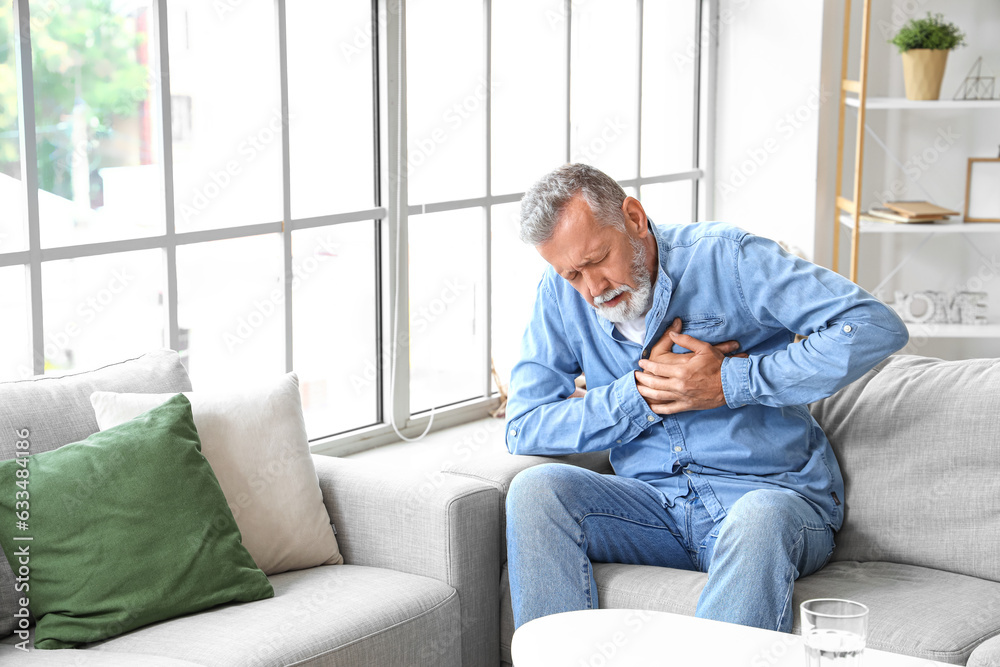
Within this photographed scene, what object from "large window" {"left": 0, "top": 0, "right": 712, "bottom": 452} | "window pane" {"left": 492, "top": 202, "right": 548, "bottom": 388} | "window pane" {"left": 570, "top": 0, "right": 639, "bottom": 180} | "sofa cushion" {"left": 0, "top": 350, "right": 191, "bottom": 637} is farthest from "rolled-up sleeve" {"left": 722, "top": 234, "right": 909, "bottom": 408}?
"window pane" {"left": 570, "top": 0, "right": 639, "bottom": 180}

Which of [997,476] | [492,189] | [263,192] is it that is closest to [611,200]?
[997,476]

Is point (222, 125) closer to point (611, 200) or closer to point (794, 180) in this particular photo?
point (611, 200)

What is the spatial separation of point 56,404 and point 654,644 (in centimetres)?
117

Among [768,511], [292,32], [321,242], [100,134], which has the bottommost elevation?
[768,511]

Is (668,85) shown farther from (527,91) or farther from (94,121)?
(94,121)

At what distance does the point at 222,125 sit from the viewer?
270 cm

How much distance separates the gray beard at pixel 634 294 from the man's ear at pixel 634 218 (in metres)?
0.02

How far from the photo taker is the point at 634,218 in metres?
2.11

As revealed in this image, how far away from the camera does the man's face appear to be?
2.03 metres

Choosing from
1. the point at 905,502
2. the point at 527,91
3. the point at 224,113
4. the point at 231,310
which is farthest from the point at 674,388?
the point at 527,91

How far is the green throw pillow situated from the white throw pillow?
0.12 metres

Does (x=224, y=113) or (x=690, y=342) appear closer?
(x=690, y=342)

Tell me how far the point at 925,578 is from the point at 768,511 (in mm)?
384

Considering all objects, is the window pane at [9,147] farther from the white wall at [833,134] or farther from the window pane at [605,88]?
the white wall at [833,134]
